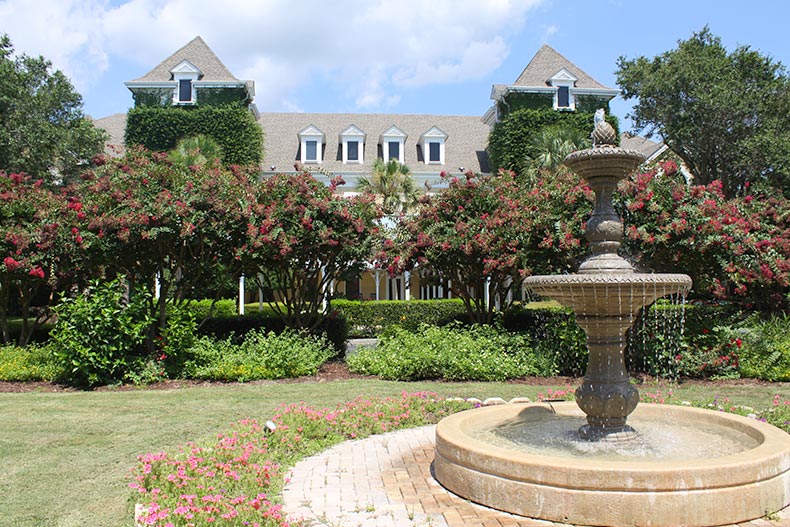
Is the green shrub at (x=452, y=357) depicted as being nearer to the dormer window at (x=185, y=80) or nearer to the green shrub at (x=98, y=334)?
the green shrub at (x=98, y=334)

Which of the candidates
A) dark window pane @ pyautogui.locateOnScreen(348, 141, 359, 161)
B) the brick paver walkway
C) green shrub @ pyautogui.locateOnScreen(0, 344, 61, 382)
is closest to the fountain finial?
the brick paver walkway

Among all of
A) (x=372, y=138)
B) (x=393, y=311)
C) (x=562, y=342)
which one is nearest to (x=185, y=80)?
(x=372, y=138)

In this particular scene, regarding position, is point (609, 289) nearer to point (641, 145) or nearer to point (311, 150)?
point (311, 150)

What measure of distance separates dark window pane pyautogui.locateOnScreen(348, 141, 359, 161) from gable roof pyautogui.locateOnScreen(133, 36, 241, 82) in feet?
23.6

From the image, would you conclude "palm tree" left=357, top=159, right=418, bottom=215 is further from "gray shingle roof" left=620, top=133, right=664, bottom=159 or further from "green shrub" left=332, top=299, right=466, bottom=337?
"gray shingle roof" left=620, top=133, right=664, bottom=159

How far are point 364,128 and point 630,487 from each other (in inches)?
1512

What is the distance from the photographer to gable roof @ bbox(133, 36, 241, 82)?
120ft

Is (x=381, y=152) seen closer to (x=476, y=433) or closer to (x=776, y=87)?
(x=776, y=87)

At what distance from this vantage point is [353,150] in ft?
127

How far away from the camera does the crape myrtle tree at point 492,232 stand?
533 inches

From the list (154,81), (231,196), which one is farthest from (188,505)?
(154,81)

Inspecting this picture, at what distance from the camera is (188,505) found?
4.93m

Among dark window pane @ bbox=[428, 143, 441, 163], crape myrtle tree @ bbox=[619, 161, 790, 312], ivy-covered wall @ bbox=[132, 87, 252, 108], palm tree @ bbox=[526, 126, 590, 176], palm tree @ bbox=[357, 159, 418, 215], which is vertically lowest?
crape myrtle tree @ bbox=[619, 161, 790, 312]

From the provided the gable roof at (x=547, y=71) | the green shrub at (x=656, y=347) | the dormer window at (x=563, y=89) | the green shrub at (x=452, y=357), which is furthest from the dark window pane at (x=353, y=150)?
the green shrub at (x=656, y=347)
